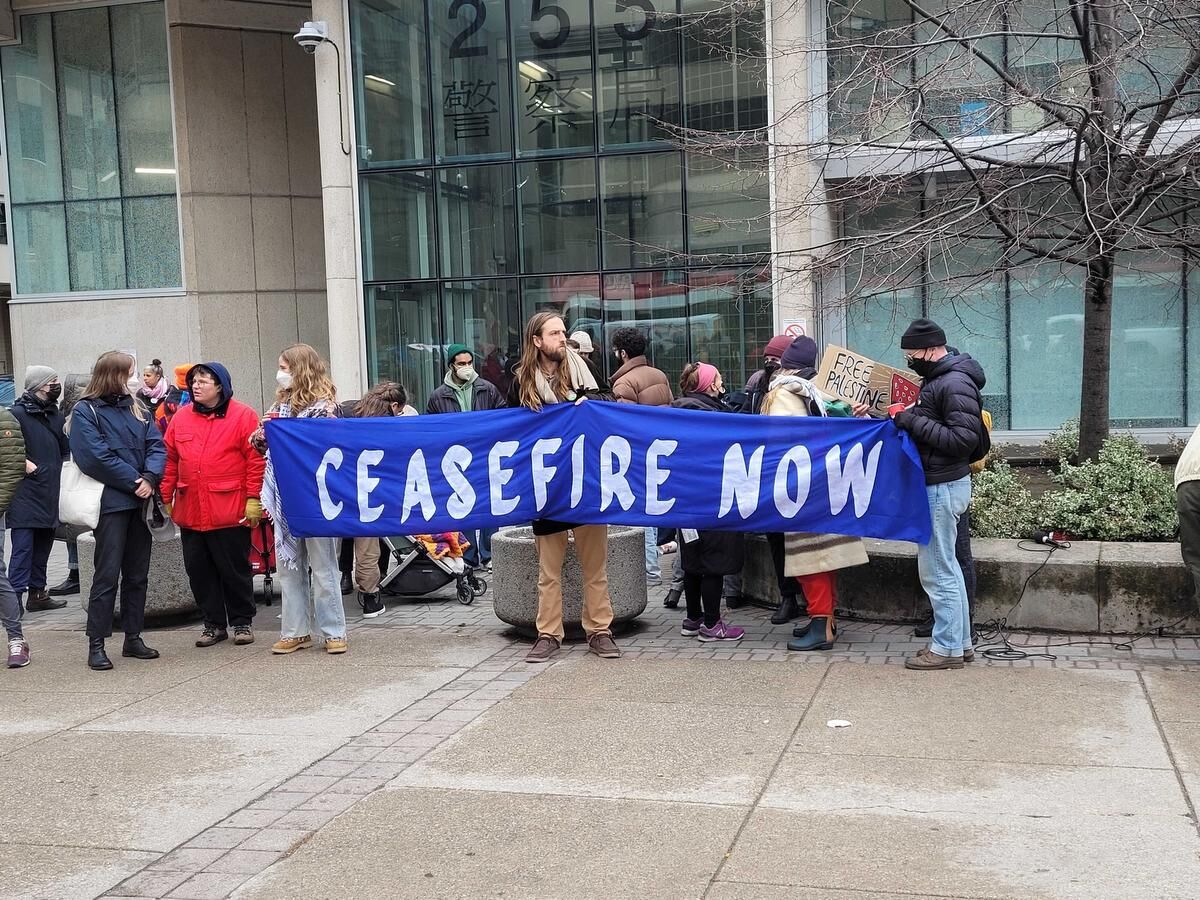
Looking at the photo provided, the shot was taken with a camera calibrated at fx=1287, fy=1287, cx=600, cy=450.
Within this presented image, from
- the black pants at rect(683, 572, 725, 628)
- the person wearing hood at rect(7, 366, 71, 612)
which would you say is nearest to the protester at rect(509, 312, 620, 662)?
the black pants at rect(683, 572, 725, 628)

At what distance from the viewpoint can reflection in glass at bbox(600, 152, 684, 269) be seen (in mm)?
19453

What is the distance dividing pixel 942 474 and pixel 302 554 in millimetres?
4145

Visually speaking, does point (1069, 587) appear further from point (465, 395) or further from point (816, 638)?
point (465, 395)

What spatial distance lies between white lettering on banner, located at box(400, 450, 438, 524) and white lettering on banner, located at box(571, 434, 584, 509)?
1020mm

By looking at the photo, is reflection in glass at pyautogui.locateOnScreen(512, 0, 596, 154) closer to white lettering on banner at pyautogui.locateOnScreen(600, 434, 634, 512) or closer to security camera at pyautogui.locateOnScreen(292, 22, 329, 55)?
security camera at pyautogui.locateOnScreen(292, 22, 329, 55)

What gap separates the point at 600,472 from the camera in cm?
808

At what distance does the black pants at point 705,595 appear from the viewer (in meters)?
8.38

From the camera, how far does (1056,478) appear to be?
384 inches

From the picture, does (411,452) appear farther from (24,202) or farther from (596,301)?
(24,202)

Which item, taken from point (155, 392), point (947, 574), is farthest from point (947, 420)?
point (155, 392)

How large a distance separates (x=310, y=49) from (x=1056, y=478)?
14.9m

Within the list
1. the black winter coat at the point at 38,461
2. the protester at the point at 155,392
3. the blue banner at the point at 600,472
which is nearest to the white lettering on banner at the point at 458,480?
the blue banner at the point at 600,472

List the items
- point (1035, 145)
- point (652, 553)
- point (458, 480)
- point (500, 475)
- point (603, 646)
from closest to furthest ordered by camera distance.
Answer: point (603, 646) → point (500, 475) → point (458, 480) → point (652, 553) → point (1035, 145)

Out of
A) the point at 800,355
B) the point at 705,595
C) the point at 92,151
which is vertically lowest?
the point at 705,595
